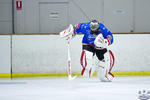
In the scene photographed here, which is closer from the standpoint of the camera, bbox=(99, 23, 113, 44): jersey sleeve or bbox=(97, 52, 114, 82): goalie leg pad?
bbox=(99, 23, 113, 44): jersey sleeve

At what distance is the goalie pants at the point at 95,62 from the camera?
22.5 ft

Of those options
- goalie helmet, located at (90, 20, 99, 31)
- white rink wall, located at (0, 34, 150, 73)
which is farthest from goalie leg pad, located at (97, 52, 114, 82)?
white rink wall, located at (0, 34, 150, 73)

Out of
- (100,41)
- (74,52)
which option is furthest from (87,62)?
(74,52)

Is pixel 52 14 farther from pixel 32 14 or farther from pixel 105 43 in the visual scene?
pixel 105 43

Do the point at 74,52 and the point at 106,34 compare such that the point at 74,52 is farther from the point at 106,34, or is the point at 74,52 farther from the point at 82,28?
the point at 106,34

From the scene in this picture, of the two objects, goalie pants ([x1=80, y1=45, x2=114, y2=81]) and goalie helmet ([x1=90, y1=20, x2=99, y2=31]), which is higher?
goalie helmet ([x1=90, y1=20, x2=99, y2=31])

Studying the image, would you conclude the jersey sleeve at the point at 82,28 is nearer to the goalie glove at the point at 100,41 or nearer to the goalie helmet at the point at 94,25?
the goalie helmet at the point at 94,25

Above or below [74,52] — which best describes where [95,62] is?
below

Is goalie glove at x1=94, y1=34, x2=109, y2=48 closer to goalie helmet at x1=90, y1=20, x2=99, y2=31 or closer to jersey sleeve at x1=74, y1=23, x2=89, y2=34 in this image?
goalie helmet at x1=90, y1=20, x2=99, y2=31

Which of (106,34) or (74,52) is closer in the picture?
(106,34)

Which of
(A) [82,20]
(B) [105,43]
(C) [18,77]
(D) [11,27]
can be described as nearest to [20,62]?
(C) [18,77]

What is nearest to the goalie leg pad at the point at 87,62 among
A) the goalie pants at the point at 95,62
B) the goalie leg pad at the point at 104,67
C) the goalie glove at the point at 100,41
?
the goalie pants at the point at 95,62

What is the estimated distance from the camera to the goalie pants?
6867 millimetres

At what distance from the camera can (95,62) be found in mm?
7172
